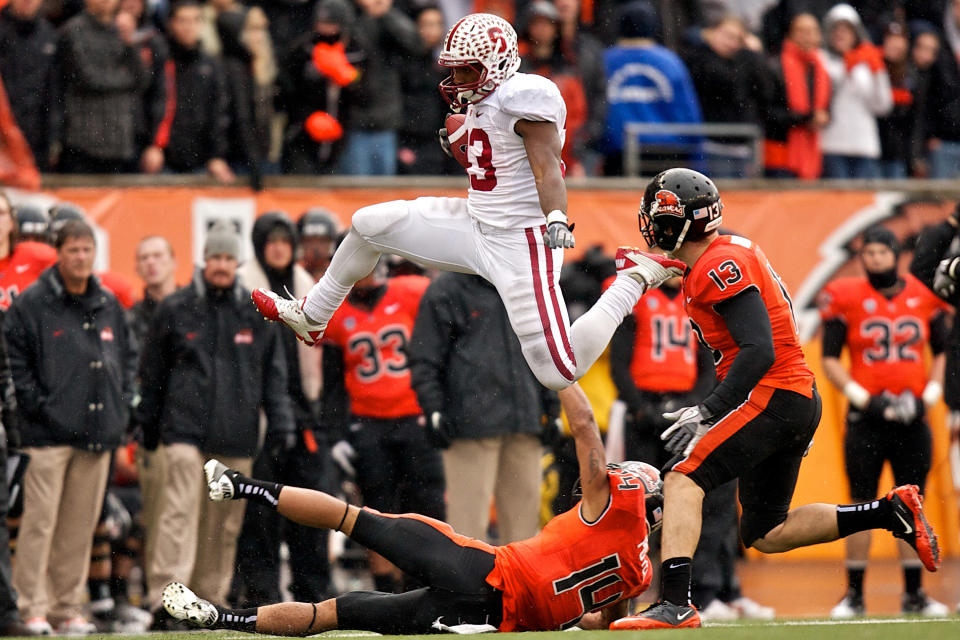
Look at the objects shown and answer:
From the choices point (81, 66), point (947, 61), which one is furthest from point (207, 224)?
point (947, 61)

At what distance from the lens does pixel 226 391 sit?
8.71 m

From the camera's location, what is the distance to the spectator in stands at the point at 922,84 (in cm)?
1261

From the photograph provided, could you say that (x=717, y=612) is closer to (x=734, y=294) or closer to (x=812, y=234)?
(x=734, y=294)

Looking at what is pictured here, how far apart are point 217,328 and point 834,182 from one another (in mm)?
4962

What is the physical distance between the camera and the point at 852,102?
40.0 feet

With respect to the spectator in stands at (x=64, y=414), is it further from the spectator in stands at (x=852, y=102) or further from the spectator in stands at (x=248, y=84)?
the spectator in stands at (x=852, y=102)

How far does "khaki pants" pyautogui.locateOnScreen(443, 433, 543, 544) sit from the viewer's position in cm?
872

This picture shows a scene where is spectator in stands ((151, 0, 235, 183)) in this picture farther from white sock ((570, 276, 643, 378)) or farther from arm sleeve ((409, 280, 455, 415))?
white sock ((570, 276, 643, 378))

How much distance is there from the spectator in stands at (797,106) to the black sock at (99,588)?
5.92 metres

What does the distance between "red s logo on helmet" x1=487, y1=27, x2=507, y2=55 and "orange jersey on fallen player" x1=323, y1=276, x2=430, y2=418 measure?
9.04 feet

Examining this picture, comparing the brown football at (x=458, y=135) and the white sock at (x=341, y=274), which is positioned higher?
the brown football at (x=458, y=135)

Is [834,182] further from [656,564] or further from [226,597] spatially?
[226,597]

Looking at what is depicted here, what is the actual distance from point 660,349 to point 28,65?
4.26 metres

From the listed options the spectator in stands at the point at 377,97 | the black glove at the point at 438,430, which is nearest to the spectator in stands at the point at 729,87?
the spectator in stands at the point at 377,97
